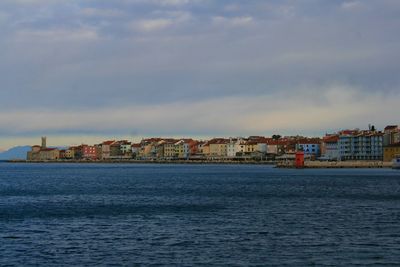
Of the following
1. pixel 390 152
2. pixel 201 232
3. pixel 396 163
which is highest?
pixel 390 152

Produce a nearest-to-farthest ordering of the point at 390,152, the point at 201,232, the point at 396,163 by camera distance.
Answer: the point at 201,232 → the point at 396,163 → the point at 390,152

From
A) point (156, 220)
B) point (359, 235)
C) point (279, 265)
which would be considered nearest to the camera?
point (279, 265)

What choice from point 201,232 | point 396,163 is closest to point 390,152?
point 396,163

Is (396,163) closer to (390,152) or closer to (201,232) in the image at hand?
(390,152)

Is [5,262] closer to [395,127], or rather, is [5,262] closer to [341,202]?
[341,202]

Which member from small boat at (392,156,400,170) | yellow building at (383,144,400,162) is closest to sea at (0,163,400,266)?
small boat at (392,156,400,170)

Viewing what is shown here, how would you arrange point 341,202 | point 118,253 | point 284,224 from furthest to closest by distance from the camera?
point 341,202, point 284,224, point 118,253

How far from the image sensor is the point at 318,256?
2217 centimetres

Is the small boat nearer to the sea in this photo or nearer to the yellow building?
the yellow building

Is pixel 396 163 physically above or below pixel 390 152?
below

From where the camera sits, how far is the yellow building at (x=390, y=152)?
136 meters

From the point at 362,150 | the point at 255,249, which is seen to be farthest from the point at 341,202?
the point at 362,150

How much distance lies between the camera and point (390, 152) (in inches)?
5507

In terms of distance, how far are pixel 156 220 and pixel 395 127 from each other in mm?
138880
